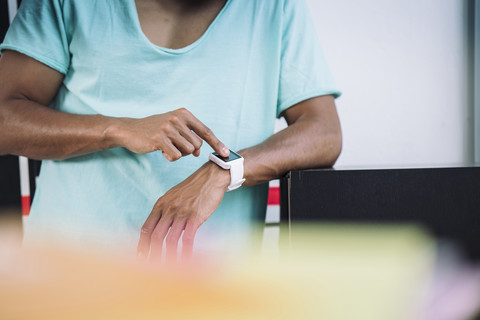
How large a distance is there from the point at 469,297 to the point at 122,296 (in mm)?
620

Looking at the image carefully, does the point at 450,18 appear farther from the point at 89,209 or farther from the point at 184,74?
the point at 89,209

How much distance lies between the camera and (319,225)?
614 millimetres

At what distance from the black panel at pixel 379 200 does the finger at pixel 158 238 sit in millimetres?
212

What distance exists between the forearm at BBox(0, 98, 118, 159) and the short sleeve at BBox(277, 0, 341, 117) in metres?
0.40

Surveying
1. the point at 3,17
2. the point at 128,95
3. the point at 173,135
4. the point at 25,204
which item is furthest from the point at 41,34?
the point at 25,204

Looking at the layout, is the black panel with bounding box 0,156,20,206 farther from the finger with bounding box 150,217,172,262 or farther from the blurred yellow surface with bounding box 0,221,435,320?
the finger with bounding box 150,217,172,262

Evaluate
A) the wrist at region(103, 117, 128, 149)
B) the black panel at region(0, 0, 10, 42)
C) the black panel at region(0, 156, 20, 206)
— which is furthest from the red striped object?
the wrist at region(103, 117, 128, 149)

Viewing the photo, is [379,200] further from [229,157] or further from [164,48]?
[164,48]

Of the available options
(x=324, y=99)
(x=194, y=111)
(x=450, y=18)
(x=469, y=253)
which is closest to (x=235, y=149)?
(x=194, y=111)

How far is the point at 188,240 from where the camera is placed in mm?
598

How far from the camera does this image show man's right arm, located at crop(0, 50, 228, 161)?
24.7 inches

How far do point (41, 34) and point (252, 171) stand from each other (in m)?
0.54

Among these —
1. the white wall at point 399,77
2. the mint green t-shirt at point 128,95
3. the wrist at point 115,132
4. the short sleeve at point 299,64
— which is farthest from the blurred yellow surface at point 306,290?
the white wall at point 399,77

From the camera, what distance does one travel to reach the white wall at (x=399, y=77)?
1550mm
